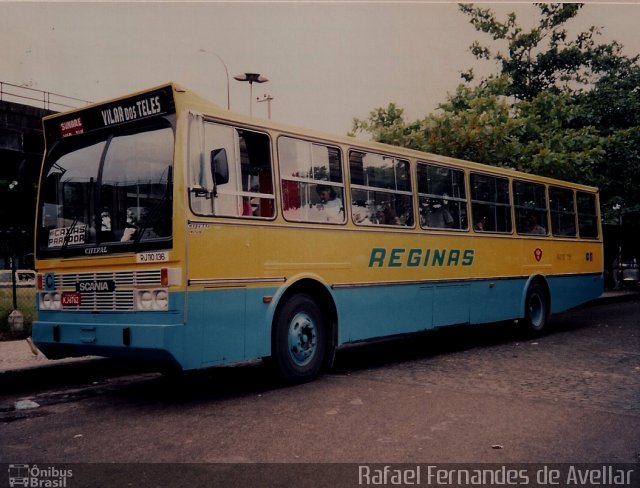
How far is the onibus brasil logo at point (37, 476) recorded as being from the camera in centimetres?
427

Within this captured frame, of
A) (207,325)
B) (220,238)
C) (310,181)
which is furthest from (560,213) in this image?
(207,325)

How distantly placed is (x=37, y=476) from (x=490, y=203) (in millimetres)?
8690

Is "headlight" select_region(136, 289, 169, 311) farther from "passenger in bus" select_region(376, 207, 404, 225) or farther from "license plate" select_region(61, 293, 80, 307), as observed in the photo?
"passenger in bus" select_region(376, 207, 404, 225)

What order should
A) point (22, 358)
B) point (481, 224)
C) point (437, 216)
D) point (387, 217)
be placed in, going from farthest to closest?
1. point (481, 224)
2. point (437, 216)
3. point (387, 217)
4. point (22, 358)

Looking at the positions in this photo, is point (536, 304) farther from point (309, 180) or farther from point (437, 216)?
point (309, 180)

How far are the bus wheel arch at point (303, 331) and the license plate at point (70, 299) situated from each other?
80.2 inches

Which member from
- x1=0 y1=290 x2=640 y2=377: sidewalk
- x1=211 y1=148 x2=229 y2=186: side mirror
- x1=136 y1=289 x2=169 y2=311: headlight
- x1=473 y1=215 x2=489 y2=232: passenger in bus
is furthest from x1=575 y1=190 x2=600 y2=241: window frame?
x1=136 y1=289 x2=169 y2=311: headlight

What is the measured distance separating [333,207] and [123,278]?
2806 mm

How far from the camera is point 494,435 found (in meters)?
5.22

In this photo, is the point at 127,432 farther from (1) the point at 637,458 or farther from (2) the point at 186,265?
(1) the point at 637,458

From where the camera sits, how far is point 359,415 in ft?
19.5

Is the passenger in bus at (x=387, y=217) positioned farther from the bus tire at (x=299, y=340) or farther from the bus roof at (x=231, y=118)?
the bus tire at (x=299, y=340)

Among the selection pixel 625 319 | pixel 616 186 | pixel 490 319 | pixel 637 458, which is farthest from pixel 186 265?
pixel 616 186

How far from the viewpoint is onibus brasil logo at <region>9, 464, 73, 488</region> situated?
4.27 metres
